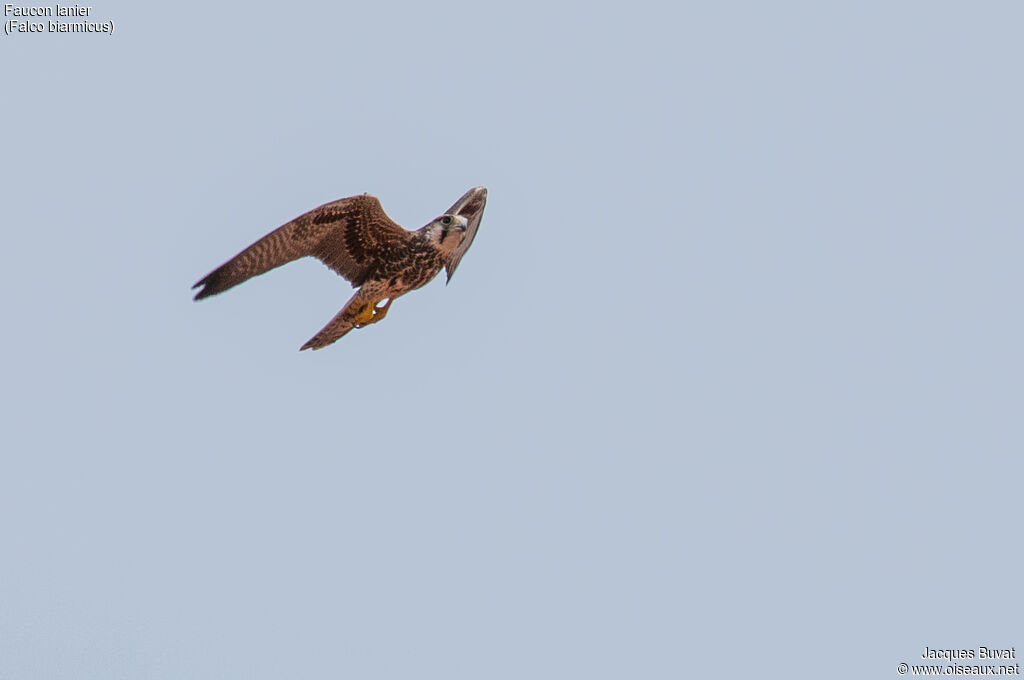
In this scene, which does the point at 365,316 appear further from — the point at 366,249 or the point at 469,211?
the point at 469,211

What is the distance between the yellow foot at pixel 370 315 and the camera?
16.1m

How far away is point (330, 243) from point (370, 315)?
990mm

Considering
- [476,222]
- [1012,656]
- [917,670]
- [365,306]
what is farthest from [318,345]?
[1012,656]

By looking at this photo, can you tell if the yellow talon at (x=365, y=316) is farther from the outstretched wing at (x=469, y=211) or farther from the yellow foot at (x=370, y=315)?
the outstretched wing at (x=469, y=211)

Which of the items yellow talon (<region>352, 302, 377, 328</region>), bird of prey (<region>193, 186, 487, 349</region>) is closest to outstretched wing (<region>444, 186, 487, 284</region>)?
bird of prey (<region>193, 186, 487, 349</region>)

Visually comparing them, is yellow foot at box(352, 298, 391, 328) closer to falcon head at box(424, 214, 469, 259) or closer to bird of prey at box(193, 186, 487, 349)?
bird of prey at box(193, 186, 487, 349)

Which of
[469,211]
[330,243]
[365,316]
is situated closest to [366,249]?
[330,243]

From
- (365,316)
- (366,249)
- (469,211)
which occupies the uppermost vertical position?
(469,211)

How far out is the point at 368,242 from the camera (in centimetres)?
1620

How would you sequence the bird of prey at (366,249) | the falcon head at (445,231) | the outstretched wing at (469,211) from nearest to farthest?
1. the bird of prey at (366,249)
2. the falcon head at (445,231)
3. the outstretched wing at (469,211)

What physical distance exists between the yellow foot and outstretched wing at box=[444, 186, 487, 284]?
3.52ft

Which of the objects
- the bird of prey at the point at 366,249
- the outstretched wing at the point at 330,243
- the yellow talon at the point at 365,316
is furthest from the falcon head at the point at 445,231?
the yellow talon at the point at 365,316

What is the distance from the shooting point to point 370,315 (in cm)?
1617

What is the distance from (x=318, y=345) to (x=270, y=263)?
44.1 inches
